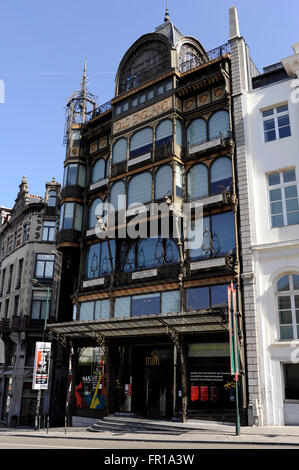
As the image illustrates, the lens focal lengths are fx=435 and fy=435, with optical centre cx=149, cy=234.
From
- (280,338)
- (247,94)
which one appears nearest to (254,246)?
(280,338)

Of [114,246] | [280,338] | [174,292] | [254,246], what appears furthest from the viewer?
[114,246]

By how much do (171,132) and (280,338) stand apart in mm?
13714

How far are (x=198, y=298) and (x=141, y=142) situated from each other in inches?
446

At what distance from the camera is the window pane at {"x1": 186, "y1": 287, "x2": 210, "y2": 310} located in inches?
914

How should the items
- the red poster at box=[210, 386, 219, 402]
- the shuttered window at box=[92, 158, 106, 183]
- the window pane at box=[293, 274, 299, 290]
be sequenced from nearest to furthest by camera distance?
the window pane at box=[293, 274, 299, 290] < the red poster at box=[210, 386, 219, 402] < the shuttered window at box=[92, 158, 106, 183]

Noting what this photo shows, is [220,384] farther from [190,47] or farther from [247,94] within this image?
[190,47]

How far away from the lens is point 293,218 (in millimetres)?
22156

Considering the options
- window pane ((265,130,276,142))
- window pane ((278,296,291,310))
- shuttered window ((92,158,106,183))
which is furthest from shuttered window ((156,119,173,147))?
window pane ((278,296,291,310))

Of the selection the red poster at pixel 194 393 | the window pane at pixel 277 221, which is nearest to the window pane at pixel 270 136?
the window pane at pixel 277 221

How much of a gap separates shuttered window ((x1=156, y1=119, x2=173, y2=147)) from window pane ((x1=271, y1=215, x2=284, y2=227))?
8.31m

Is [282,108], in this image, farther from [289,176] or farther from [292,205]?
[292,205]

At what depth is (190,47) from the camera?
100 ft

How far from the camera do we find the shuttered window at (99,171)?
1267 inches

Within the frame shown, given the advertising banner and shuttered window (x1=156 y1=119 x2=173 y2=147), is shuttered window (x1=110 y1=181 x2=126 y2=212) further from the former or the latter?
the advertising banner
